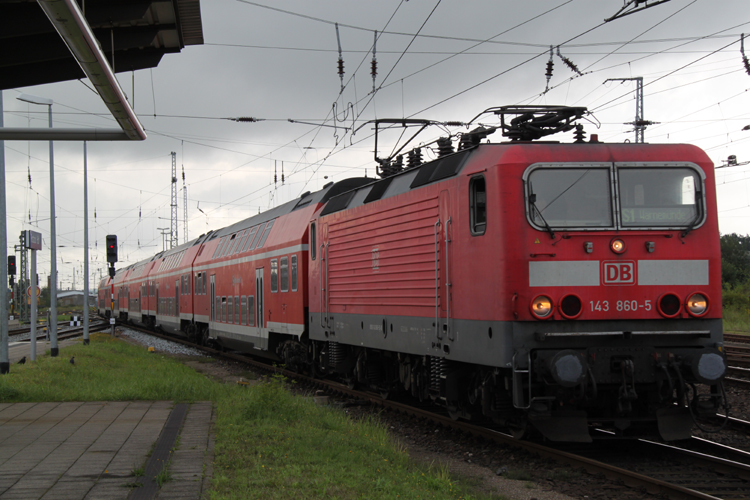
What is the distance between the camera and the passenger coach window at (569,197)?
25.3 feet

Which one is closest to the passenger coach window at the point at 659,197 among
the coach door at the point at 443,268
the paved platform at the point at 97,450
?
the coach door at the point at 443,268

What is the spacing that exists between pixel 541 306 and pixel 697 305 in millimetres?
1806

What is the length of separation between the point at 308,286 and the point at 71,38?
9.45 metres

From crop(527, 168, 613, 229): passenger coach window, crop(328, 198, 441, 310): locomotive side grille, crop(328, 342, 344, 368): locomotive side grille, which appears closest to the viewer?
crop(527, 168, 613, 229): passenger coach window

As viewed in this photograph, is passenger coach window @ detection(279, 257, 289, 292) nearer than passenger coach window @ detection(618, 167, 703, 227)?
No

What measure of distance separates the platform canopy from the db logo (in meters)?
5.79

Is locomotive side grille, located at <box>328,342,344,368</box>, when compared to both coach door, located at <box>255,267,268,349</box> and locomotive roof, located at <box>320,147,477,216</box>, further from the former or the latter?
coach door, located at <box>255,267,268,349</box>

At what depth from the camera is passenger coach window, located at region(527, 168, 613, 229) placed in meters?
7.71

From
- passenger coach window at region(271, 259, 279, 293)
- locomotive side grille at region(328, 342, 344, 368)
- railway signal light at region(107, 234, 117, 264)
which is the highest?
railway signal light at region(107, 234, 117, 264)

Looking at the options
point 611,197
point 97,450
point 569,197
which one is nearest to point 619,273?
point 611,197

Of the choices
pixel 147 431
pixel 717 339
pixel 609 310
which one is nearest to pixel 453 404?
pixel 609 310

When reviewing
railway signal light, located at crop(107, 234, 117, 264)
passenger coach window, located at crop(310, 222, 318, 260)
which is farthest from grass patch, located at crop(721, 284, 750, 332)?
railway signal light, located at crop(107, 234, 117, 264)

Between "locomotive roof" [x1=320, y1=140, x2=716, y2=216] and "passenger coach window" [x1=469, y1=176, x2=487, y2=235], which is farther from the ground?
"locomotive roof" [x1=320, y1=140, x2=716, y2=216]

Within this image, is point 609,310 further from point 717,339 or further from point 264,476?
point 264,476
